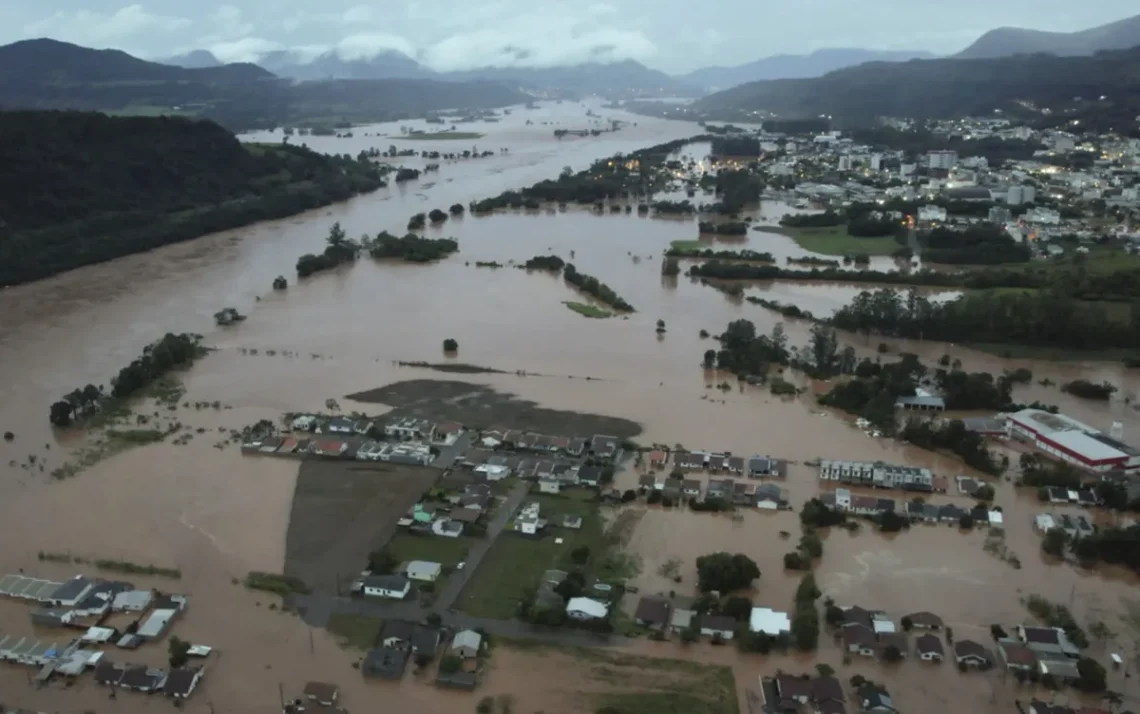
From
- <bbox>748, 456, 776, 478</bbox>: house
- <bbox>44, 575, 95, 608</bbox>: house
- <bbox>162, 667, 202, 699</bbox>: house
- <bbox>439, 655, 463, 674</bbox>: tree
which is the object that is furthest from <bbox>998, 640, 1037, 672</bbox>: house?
<bbox>44, 575, 95, 608</bbox>: house

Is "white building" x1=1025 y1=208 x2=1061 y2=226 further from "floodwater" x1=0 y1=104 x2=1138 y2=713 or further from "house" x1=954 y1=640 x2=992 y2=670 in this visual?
"house" x1=954 y1=640 x2=992 y2=670

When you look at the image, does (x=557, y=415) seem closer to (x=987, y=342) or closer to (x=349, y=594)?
(x=349, y=594)

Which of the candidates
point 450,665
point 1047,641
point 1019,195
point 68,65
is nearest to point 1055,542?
point 1047,641

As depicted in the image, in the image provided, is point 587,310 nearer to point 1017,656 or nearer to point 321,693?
point 1017,656

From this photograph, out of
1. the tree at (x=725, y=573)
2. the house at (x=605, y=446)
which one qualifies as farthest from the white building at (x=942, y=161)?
the tree at (x=725, y=573)

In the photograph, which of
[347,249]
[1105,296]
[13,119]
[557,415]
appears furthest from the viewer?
[13,119]

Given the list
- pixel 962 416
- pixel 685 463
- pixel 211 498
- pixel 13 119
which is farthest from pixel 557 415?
pixel 13 119
